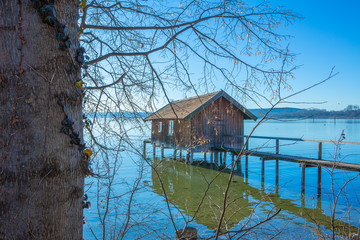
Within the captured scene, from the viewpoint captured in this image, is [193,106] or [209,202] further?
[193,106]

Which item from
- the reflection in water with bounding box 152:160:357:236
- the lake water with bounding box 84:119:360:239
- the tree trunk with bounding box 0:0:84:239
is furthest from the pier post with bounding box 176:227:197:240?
the reflection in water with bounding box 152:160:357:236

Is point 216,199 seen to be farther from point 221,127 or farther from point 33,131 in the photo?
point 33,131

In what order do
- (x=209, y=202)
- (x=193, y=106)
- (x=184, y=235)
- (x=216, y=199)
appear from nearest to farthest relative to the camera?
1. (x=184, y=235)
2. (x=209, y=202)
3. (x=216, y=199)
4. (x=193, y=106)

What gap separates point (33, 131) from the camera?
1399 millimetres

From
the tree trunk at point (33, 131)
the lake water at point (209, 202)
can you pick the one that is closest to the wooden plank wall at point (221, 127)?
the lake water at point (209, 202)

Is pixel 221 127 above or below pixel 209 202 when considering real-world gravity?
above

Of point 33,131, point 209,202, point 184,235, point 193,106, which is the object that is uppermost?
point 193,106

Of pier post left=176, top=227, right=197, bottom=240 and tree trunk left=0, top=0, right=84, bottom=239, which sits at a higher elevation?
tree trunk left=0, top=0, right=84, bottom=239

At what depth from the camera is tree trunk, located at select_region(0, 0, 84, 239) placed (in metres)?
1.36

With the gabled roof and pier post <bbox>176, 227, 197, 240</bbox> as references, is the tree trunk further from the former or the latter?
the gabled roof

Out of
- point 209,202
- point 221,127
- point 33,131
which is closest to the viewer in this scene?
point 33,131

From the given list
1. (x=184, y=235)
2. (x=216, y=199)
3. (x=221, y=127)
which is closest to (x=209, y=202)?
(x=184, y=235)

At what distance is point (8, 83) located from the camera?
1.37 m

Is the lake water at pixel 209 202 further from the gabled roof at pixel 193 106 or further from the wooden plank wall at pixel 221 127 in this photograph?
the wooden plank wall at pixel 221 127
